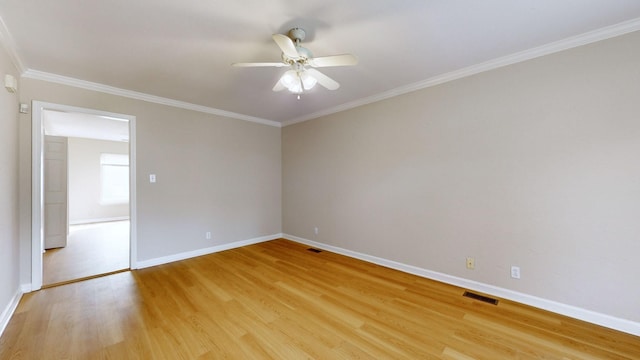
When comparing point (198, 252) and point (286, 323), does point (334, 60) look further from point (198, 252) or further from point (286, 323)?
point (198, 252)

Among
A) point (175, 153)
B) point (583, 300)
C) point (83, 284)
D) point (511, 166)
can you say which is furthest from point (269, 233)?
point (583, 300)

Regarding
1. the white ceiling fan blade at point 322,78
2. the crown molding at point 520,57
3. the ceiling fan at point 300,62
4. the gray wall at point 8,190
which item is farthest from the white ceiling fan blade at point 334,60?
the gray wall at point 8,190

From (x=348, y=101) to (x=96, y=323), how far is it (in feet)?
12.6

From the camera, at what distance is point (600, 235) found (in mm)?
2082

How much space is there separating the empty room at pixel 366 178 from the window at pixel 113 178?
13.4 ft

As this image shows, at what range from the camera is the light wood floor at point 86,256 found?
3.26m

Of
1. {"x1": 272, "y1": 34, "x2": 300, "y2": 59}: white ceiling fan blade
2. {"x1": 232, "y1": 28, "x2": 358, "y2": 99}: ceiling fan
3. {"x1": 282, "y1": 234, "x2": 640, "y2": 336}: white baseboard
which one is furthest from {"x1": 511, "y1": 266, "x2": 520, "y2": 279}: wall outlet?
{"x1": 272, "y1": 34, "x2": 300, "y2": 59}: white ceiling fan blade

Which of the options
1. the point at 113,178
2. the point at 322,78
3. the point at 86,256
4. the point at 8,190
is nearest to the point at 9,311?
the point at 8,190

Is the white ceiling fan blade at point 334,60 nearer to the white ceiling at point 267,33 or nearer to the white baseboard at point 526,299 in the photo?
the white ceiling at point 267,33

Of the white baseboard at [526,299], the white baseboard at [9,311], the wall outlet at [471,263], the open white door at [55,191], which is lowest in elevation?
the white baseboard at [526,299]

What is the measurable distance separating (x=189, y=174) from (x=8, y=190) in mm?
1866

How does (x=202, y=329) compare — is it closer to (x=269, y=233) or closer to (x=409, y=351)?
(x=409, y=351)

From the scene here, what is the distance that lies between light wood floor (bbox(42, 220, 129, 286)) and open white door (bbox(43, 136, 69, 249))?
0.28 m

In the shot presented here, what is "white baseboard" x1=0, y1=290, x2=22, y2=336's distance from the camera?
2.01 metres
